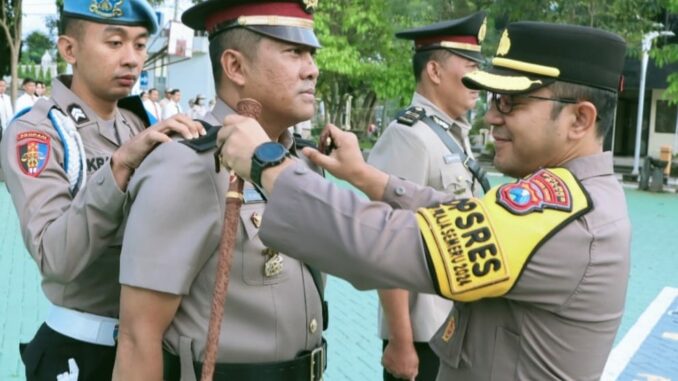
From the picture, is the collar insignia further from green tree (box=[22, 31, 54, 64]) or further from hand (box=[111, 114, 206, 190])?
green tree (box=[22, 31, 54, 64])

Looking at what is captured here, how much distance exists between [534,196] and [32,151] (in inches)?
59.8

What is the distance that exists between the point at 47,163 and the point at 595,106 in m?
1.62

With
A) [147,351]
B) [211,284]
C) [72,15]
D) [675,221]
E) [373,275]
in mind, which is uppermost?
[72,15]

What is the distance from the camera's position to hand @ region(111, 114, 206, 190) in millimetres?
1984

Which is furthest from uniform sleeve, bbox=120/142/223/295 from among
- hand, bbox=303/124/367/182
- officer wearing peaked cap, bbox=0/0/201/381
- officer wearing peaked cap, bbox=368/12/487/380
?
officer wearing peaked cap, bbox=368/12/487/380

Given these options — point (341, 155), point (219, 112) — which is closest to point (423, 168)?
point (341, 155)

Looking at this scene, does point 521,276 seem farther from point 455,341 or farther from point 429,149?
point 429,149

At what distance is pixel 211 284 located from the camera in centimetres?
197

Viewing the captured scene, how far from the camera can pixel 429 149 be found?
3.15 m

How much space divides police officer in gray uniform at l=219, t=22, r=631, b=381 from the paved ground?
3.07 metres

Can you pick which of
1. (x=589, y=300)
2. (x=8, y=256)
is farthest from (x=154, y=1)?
(x=589, y=300)

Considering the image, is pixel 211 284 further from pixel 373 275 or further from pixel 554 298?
pixel 554 298

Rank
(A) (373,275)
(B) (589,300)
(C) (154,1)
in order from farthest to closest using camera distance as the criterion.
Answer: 1. (C) (154,1)
2. (B) (589,300)
3. (A) (373,275)

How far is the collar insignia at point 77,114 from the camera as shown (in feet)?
8.23
